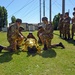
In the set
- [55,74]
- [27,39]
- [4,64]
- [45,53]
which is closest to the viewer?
[55,74]

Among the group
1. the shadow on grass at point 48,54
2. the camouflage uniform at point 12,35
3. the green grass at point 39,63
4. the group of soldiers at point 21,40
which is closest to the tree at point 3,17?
the group of soldiers at point 21,40

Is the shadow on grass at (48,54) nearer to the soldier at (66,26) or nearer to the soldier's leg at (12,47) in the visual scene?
the soldier's leg at (12,47)

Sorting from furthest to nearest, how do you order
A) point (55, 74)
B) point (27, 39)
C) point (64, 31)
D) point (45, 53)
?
point (64, 31)
point (27, 39)
point (45, 53)
point (55, 74)

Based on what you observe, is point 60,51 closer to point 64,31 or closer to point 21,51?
point 21,51

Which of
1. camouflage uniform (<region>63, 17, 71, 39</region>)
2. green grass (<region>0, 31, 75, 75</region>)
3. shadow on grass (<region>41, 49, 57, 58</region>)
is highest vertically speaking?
camouflage uniform (<region>63, 17, 71, 39</region>)

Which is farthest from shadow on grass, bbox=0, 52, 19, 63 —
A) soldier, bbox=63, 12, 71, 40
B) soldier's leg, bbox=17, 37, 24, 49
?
soldier, bbox=63, 12, 71, 40

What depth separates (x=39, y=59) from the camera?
32.6 feet

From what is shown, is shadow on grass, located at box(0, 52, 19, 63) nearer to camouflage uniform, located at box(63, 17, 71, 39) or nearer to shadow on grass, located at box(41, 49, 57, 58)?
shadow on grass, located at box(41, 49, 57, 58)

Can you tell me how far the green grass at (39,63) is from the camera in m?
8.34

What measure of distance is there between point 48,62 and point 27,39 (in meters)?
2.80

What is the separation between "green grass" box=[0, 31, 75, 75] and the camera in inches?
328

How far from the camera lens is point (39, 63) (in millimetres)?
9344

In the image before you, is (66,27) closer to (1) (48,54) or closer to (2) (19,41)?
(2) (19,41)

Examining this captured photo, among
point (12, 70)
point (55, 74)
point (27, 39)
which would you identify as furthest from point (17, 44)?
point (55, 74)
